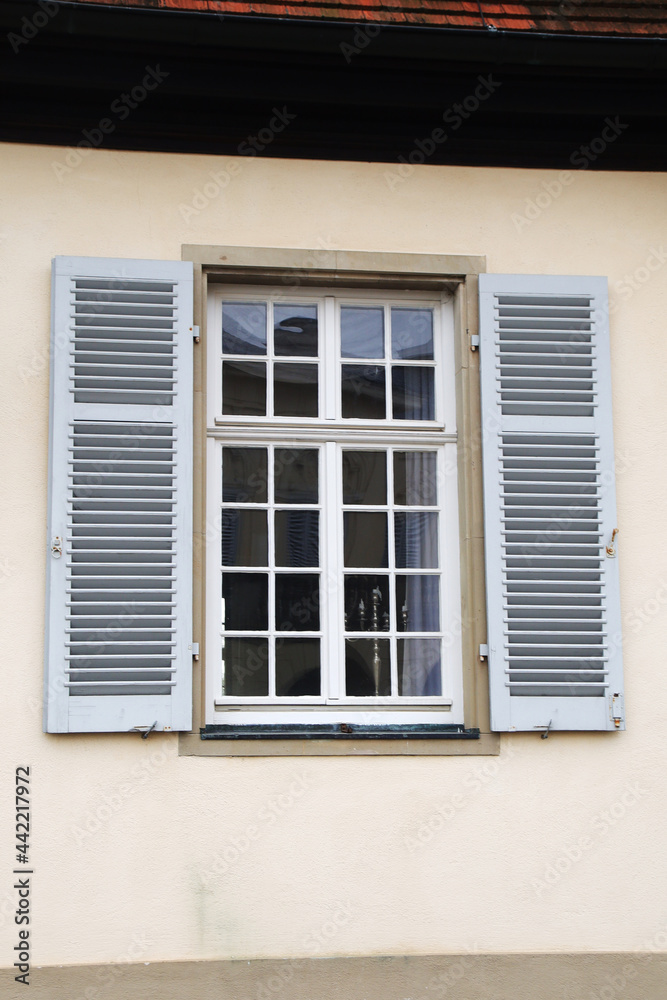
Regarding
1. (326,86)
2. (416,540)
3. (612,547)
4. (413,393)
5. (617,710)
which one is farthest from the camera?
(413,393)

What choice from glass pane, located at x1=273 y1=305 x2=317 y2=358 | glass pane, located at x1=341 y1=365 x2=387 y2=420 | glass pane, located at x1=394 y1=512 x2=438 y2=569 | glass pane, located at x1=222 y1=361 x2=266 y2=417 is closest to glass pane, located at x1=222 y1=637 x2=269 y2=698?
glass pane, located at x1=394 y1=512 x2=438 y2=569

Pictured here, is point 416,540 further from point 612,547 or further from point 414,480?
point 612,547

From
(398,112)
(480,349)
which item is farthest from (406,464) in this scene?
(398,112)

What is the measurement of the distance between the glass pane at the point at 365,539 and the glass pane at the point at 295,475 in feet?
0.63

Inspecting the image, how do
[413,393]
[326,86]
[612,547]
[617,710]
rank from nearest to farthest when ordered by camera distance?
[617,710]
[612,547]
[326,86]
[413,393]

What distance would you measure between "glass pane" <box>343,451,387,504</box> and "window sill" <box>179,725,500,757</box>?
992mm

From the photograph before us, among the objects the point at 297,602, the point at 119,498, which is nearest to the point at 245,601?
the point at 297,602

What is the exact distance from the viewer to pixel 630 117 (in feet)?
18.0

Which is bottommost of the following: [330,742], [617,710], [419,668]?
[330,742]

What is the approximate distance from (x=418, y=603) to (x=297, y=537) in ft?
1.97

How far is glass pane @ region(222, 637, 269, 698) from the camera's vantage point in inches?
203

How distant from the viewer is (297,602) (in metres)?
5.23

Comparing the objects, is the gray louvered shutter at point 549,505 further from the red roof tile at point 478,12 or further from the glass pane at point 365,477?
the red roof tile at point 478,12

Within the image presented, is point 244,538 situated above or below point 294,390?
below
